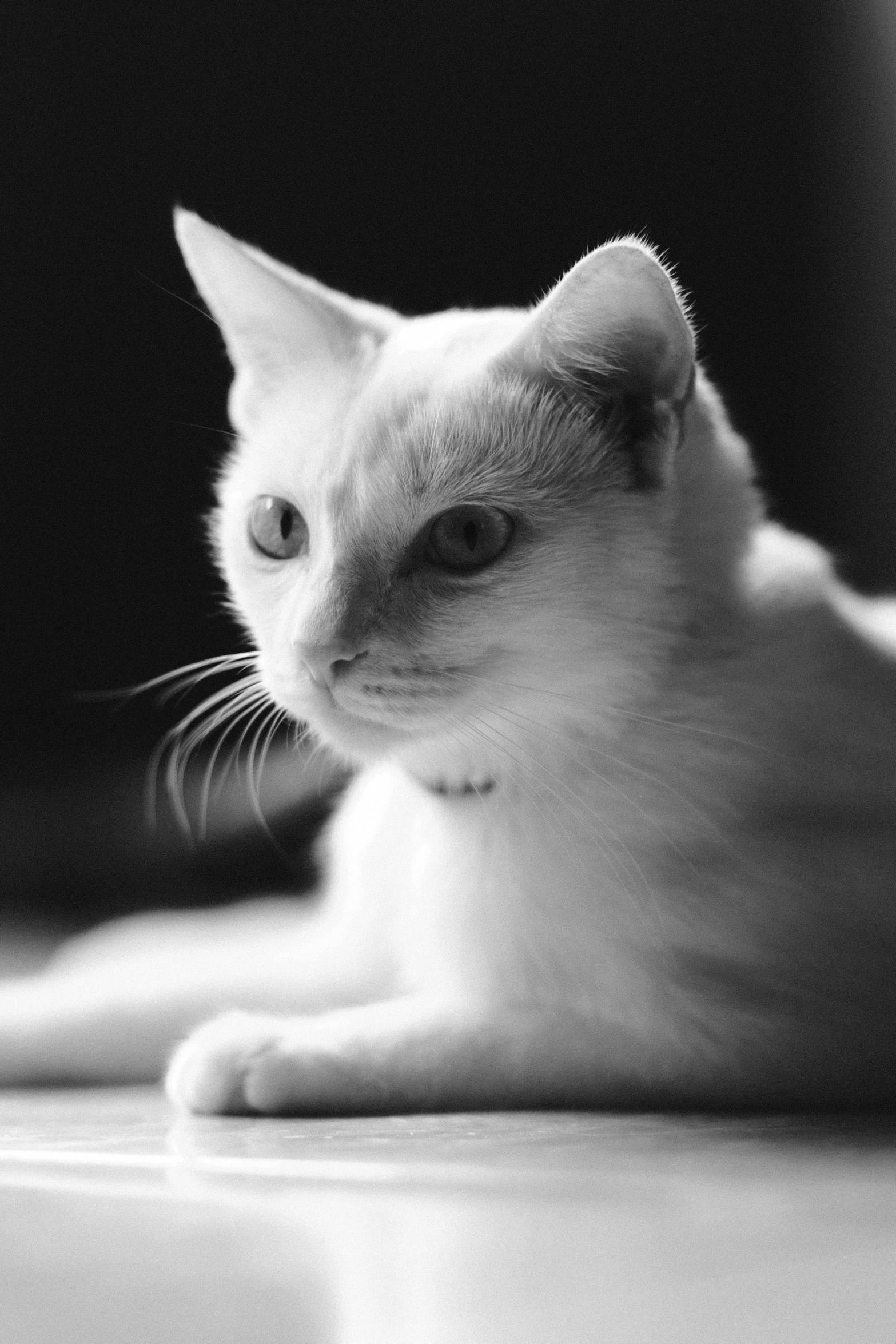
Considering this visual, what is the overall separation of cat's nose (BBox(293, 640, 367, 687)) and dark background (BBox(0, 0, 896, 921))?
3.55 ft

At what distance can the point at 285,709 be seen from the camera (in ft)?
4.02

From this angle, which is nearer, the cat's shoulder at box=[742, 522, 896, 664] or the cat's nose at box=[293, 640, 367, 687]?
the cat's nose at box=[293, 640, 367, 687]

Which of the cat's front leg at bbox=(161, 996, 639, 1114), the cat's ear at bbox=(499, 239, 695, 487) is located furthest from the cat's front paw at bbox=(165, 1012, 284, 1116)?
the cat's ear at bbox=(499, 239, 695, 487)

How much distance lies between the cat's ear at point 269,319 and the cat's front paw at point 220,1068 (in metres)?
0.57

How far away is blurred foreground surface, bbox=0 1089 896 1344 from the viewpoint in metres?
0.70

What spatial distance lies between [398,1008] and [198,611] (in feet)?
4.19

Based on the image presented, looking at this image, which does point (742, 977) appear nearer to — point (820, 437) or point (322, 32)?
point (820, 437)

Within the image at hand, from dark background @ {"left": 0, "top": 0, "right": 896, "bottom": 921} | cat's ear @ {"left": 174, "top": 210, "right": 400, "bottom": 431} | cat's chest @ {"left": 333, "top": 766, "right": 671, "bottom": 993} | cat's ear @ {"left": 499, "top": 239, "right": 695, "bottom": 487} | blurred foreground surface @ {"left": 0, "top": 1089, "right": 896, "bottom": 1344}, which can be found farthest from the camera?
dark background @ {"left": 0, "top": 0, "right": 896, "bottom": 921}

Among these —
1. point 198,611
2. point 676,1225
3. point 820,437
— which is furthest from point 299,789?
point 676,1225

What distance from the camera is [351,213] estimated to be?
2281 millimetres

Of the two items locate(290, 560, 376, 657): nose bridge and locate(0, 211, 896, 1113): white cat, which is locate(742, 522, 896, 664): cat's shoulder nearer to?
locate(0, 211, 896, 1113): white cat

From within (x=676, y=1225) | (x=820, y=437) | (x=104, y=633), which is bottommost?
(x=676, y=1225)

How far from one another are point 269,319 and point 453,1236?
2.80 ft

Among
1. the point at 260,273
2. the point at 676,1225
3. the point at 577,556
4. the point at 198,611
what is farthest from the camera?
the point at 198,611
